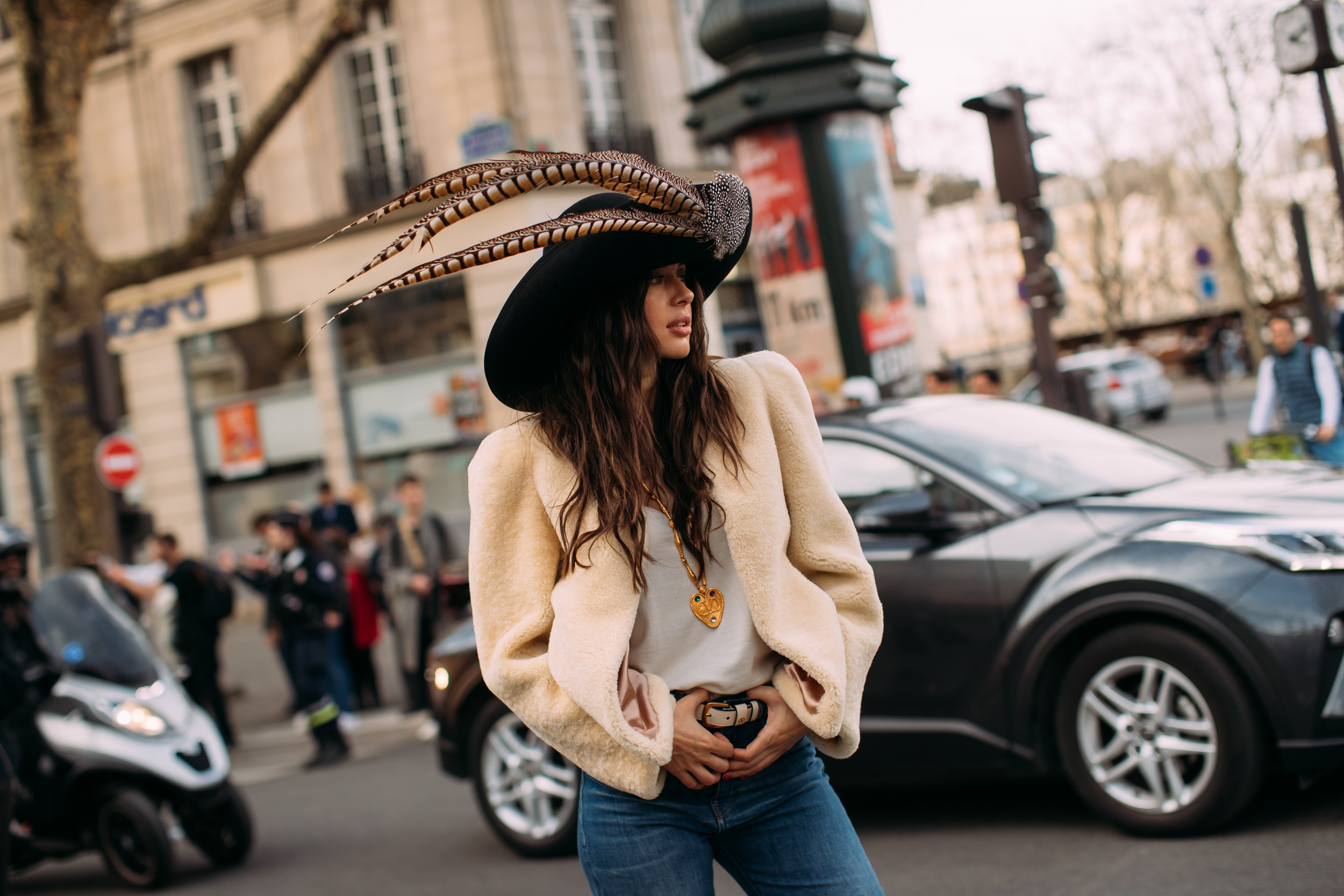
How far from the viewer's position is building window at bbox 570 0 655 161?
1973 cm

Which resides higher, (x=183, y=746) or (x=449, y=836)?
(x=183, y=746)

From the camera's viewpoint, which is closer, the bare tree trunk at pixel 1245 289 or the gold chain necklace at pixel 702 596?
the gold chain necklace at pixel 702 596

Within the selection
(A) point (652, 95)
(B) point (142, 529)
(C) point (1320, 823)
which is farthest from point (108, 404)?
(A) point (652, 95)

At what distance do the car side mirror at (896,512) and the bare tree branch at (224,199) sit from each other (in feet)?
31.9

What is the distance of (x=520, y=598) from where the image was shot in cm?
217

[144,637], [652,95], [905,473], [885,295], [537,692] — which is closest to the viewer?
[537,692]

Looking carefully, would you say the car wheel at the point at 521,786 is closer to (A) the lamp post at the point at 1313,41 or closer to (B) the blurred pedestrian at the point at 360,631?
(B) the blurred pedestrian at the point at 360,631

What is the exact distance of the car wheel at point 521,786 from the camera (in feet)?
18.2

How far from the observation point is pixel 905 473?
200 inches

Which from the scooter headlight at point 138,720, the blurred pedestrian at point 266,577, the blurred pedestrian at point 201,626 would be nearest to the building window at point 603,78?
the blurred pedestrian at point 266,577

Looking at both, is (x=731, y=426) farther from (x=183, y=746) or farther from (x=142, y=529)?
(x=142, y=529)

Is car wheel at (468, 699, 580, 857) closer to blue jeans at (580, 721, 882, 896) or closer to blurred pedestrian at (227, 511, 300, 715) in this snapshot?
blue jeans at (580, 721, 882, 896)

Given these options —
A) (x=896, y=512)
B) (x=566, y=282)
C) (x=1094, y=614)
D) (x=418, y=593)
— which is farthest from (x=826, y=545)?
(x=418, y=593)

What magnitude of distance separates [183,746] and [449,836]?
1311mm
